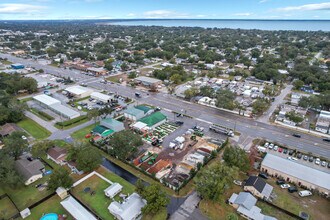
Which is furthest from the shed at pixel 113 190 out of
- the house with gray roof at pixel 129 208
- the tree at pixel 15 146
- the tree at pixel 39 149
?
the tree at pixel 15 146

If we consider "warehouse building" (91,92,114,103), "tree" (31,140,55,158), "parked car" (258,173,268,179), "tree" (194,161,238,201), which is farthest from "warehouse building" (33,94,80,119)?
"parked car" (258,173,268,179)

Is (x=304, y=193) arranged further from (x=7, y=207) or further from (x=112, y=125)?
(x=7, y=207)

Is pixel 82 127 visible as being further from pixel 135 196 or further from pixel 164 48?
pixel 164 48

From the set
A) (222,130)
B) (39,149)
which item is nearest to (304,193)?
(222,130)

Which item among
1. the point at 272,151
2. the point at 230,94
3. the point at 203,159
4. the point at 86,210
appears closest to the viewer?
the point at 86,210

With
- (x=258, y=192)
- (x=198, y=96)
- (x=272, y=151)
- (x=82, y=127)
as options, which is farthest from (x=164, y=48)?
(x=258, y=192)

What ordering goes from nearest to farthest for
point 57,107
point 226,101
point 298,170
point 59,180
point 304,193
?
1. point 59,180
2. point 304,193
3. point 298,170
4. point 57,107
5. point 226,101
